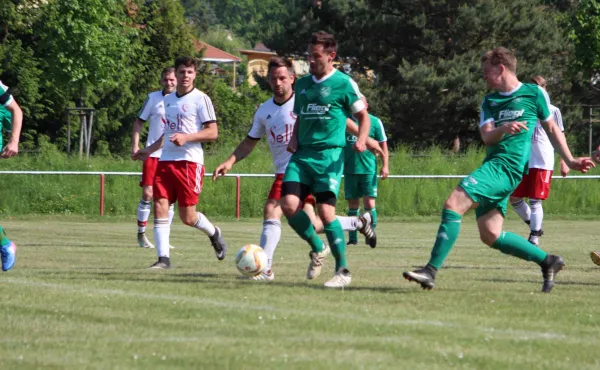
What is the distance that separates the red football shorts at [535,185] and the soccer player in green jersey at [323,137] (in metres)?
6.05

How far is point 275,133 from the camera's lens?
10.7m

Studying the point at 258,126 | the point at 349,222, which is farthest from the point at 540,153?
the point at 258,126

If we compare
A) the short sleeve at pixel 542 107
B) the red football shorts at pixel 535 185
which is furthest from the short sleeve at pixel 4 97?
the red football shorts at pixel 535 185

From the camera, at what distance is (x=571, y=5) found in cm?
6831

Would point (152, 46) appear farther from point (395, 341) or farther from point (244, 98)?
point (395, 341)

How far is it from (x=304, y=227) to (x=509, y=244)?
1.73 meters

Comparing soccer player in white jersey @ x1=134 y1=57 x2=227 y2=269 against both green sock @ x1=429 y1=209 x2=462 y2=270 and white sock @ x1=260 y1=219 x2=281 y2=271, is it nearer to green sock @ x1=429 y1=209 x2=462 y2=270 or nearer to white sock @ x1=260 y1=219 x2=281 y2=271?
white sock @ x1=260 y1=219 x2=281 y2=271

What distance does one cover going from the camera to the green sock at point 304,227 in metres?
9.48

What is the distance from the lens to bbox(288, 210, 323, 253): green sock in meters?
9.48

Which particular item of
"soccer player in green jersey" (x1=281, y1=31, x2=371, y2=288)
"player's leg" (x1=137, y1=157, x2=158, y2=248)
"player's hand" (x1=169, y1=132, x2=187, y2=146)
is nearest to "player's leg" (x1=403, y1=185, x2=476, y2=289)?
"soccer player in green jersey" (x1=281, y1=31, x2=371, y2=288)

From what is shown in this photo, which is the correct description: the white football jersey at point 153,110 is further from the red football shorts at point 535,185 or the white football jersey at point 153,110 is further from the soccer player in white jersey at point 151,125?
the red football shorts at point 535,185

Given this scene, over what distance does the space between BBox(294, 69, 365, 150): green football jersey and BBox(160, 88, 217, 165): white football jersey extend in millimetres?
2212

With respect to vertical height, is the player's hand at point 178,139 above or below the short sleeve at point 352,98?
below

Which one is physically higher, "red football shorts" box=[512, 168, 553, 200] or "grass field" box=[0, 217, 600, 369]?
"red football shorts" box=[512, 168, 553, 200]
